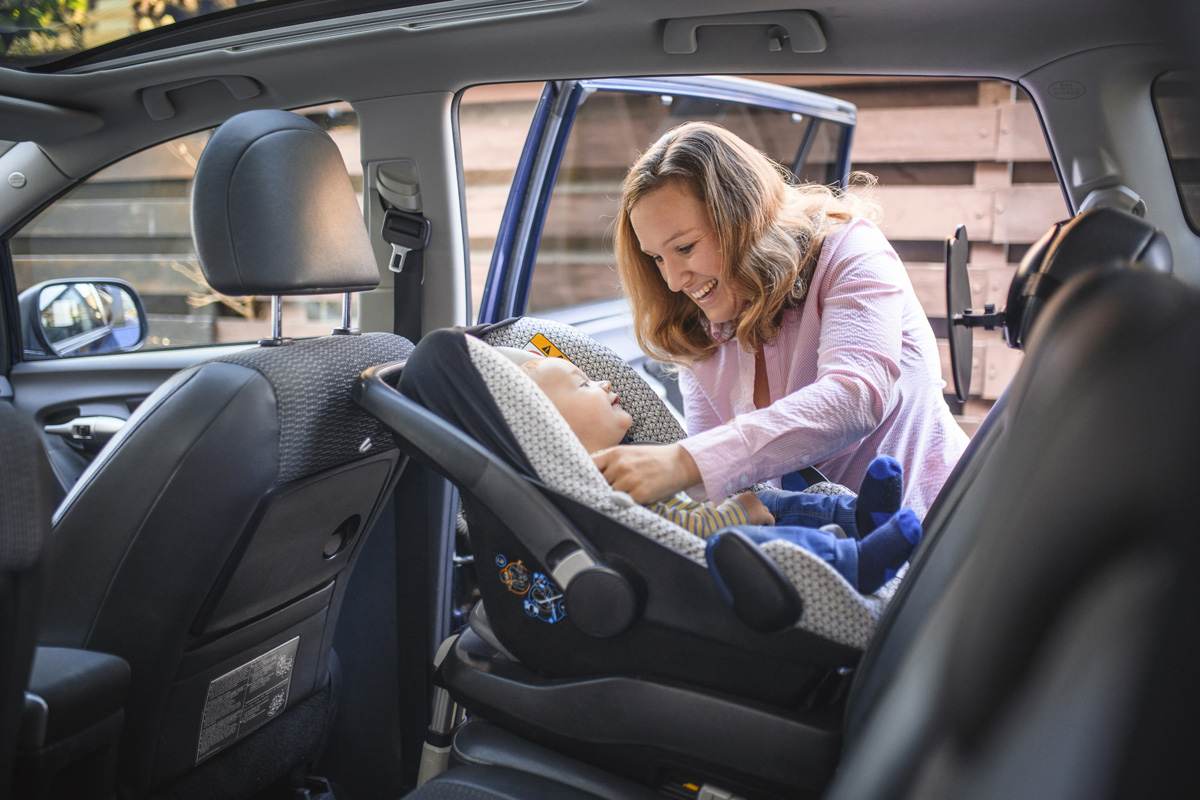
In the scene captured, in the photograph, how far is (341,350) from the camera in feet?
4.82

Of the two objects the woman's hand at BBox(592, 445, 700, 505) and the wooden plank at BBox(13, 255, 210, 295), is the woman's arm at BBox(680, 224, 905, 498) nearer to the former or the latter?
the woman's hand at BBox(592, 445, 700, 505)

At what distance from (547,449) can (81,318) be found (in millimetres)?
2061

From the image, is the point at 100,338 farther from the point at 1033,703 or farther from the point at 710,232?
the point at 1033,703

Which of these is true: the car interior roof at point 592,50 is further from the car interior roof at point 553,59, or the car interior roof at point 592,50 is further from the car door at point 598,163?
the car door at point 598,163

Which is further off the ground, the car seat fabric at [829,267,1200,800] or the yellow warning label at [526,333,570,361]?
the car seat fabric at [829,267,1200,800]

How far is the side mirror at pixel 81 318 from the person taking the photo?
7.96ft

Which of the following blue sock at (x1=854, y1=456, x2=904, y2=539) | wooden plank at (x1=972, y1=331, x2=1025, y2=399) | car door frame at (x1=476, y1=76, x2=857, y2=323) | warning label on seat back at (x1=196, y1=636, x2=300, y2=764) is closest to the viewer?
blue sock at (x1=854, y1=456, x2=904, y2=539)

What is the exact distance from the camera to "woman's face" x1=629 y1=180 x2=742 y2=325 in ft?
5.02

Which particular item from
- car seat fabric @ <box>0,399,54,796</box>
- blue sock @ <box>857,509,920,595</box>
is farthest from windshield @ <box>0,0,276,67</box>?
blue sock @ <box>857,509,920,595</box>

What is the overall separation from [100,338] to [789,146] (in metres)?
2.67

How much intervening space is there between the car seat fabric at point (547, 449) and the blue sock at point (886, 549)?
0.09ft

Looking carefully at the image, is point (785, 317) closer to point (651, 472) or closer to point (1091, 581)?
point (651, 472)

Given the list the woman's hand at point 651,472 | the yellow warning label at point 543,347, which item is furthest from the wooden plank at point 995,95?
the woman's hand at point 651,472

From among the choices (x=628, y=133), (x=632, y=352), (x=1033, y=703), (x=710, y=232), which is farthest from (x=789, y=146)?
(x=1033, y=703)
